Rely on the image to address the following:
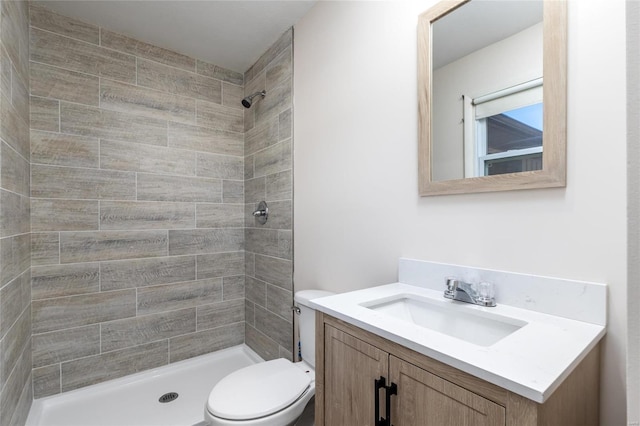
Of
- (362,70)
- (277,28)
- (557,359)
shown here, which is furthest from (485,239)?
(277,28)

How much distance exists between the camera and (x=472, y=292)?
3.39 ft

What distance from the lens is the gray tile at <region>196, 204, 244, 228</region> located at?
7.89 feet

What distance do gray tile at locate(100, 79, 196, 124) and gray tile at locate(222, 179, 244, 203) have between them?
0.54 metres

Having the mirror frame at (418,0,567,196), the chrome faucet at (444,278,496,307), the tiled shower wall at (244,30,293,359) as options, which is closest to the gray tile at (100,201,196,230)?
the tiled shower wall at (244,30,293,359)

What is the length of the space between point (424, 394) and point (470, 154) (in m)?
0.80

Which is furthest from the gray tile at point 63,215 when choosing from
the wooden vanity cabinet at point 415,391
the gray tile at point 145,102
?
the wooden vanity cabinet at point 415,391

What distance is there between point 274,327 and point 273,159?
47.5 inches

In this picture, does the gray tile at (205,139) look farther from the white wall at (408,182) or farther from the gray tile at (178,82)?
the white wall at (408,182)

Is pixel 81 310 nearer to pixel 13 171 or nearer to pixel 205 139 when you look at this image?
pixel 13 171

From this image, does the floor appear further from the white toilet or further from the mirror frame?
the mirror frame

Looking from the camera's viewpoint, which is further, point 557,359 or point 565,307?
point 565,307

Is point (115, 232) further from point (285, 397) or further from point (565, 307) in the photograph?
point (565, 307)

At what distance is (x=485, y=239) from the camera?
3.51 feet

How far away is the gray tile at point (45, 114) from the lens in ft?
5.96
